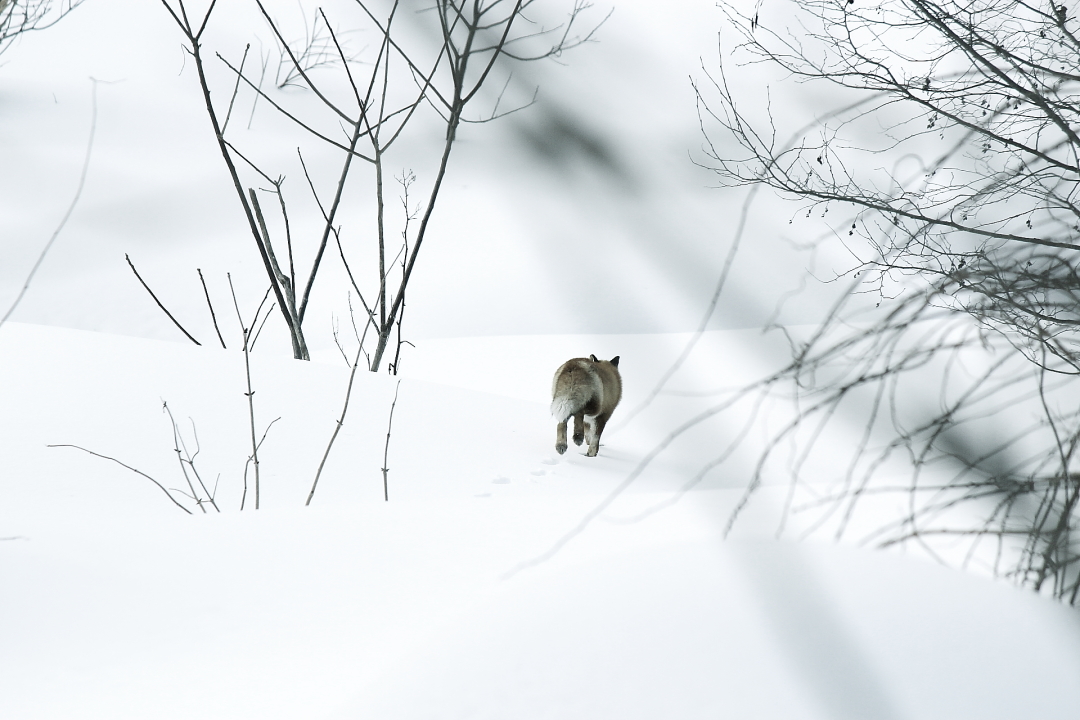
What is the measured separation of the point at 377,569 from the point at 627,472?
309 cm

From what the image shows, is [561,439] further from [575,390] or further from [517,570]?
[517,570]

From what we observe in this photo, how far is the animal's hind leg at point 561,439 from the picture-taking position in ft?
16.6

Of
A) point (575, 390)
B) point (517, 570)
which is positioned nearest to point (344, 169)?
point (575, 390)

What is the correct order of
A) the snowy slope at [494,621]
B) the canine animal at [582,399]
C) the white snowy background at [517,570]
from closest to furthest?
the white snowy background at [517,570], the snowy slope at [494,621], the canine animal at [582,399]

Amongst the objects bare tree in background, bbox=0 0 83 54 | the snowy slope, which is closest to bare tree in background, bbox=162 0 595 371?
bare tree in background, bbox=0 0 83 54

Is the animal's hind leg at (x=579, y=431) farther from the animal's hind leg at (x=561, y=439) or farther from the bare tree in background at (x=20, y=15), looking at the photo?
the bare tree in background at (x=20, y=15)

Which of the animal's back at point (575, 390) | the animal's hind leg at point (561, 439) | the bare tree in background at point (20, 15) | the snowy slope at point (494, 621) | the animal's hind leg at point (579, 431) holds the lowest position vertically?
the snowy slope at point (494, 621)

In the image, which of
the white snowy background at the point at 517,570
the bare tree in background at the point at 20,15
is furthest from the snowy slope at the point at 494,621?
the bare tree in background at the point at 20,15

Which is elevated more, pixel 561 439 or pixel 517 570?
pixel 561 439

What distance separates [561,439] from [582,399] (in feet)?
1.00

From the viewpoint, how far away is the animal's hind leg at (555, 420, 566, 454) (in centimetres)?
506

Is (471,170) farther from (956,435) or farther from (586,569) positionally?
(586,569)

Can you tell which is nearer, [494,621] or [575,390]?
[494,621]

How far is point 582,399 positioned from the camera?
17.3 ft
